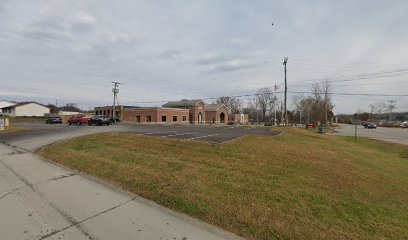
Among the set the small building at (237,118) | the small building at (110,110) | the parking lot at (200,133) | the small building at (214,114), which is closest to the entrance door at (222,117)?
the small building at (214,114)

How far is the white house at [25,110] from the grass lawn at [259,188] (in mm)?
89631

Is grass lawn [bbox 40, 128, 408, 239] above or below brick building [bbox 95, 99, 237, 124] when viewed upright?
below

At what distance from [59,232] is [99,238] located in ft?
2.54

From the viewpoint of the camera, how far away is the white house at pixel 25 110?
78750mm

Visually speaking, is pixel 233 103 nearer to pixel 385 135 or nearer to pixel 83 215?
pixel 385 135

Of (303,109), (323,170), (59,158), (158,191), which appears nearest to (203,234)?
(158,191)

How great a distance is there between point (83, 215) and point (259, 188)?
4029 mm

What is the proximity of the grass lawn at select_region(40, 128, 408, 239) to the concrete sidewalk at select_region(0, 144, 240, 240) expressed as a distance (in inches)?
16.2

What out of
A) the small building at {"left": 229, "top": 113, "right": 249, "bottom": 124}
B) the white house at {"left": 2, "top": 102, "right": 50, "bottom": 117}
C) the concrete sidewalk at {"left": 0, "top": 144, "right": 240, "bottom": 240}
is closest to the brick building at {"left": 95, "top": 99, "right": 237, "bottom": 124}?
the small building at {"left": 229, "top": 113, "right": 249, "bottom": 124}

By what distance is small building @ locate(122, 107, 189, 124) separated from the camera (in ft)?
167

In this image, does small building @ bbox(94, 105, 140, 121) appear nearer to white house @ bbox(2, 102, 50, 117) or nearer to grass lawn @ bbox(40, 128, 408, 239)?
white house @ bbox(2, 102, 50, 117)

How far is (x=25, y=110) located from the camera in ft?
263

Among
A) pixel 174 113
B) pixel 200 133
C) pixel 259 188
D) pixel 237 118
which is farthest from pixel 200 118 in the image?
pixel 259 188

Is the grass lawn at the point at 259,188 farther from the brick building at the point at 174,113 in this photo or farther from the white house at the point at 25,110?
the white house at the point at 25,110
